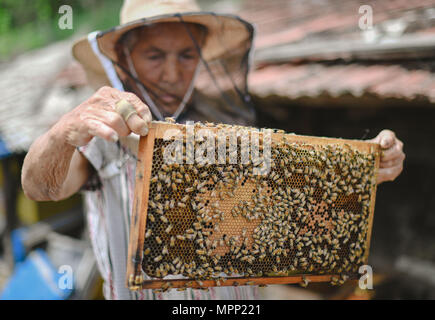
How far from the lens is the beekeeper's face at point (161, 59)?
91.6 inches

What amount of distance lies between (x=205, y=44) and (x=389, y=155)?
174 centimetres

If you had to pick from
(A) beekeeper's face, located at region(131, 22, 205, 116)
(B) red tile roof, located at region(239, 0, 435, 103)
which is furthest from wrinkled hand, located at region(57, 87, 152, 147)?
(B) red tile roof, located at region(239, 0, 435, 103)

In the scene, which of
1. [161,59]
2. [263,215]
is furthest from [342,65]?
[263,215]

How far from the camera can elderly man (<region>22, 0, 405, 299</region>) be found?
1.74 metres

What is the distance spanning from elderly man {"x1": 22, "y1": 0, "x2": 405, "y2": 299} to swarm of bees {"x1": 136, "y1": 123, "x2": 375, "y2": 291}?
1.17ft

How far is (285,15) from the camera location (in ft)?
20.8

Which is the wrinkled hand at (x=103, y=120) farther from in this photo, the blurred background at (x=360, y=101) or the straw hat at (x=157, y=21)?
the blurred background at (x=360, y=101)

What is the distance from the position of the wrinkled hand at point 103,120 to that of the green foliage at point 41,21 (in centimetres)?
1806

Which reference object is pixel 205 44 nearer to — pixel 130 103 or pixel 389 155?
pixel 130 103

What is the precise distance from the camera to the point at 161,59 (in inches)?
92.5

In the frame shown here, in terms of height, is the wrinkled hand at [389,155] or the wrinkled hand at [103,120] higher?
the wrinkled hand at [103,120]

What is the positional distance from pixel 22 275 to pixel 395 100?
688cm

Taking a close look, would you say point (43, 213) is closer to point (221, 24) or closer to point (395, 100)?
point (221, 24)

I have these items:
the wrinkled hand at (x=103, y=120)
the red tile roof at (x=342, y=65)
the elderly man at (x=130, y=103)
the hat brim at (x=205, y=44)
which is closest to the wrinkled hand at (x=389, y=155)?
the elderly man at (x=130, y=103)
